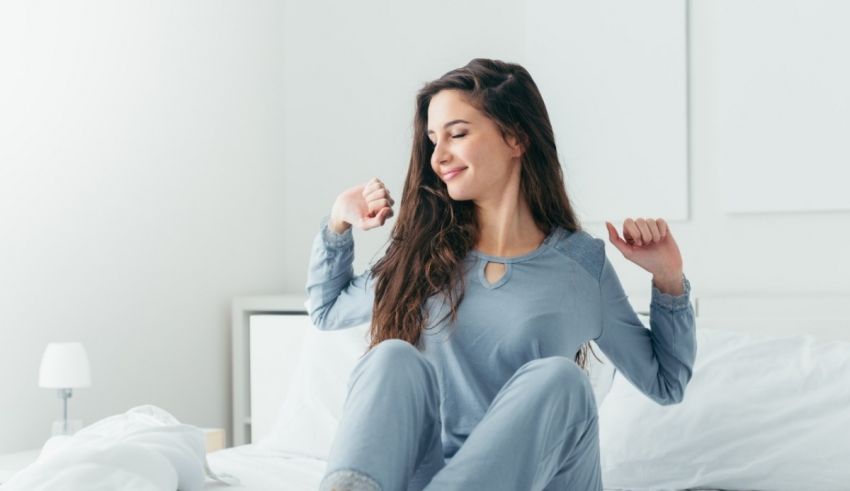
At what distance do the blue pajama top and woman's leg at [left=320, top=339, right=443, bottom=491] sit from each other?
202mm

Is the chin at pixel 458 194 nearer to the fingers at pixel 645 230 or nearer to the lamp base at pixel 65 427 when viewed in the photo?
the fingers at pixel 645 230

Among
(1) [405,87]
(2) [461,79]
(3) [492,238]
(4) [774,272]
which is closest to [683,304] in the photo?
(3) [492,238]

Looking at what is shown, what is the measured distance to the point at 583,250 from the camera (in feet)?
6.71

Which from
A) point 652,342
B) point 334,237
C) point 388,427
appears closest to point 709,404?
point 652,342

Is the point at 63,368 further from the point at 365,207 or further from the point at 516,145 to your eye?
the point at 516,145

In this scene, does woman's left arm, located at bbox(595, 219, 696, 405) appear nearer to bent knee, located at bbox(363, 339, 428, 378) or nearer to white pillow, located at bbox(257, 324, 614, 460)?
bent knee, located at bbox(363, 339, 428, 378)

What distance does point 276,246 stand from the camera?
13.3 feet

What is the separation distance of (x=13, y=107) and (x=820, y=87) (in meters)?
2.24

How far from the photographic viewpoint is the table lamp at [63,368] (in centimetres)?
292

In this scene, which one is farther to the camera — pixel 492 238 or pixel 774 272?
pixel 774 272

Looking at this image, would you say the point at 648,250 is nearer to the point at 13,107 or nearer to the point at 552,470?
the point at 552,470

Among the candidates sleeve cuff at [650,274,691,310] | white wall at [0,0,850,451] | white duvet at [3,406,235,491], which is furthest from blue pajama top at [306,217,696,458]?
white wall at [0,0,850,451]

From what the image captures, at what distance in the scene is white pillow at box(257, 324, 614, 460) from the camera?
9.45 ft

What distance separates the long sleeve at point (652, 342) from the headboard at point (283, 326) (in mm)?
970
